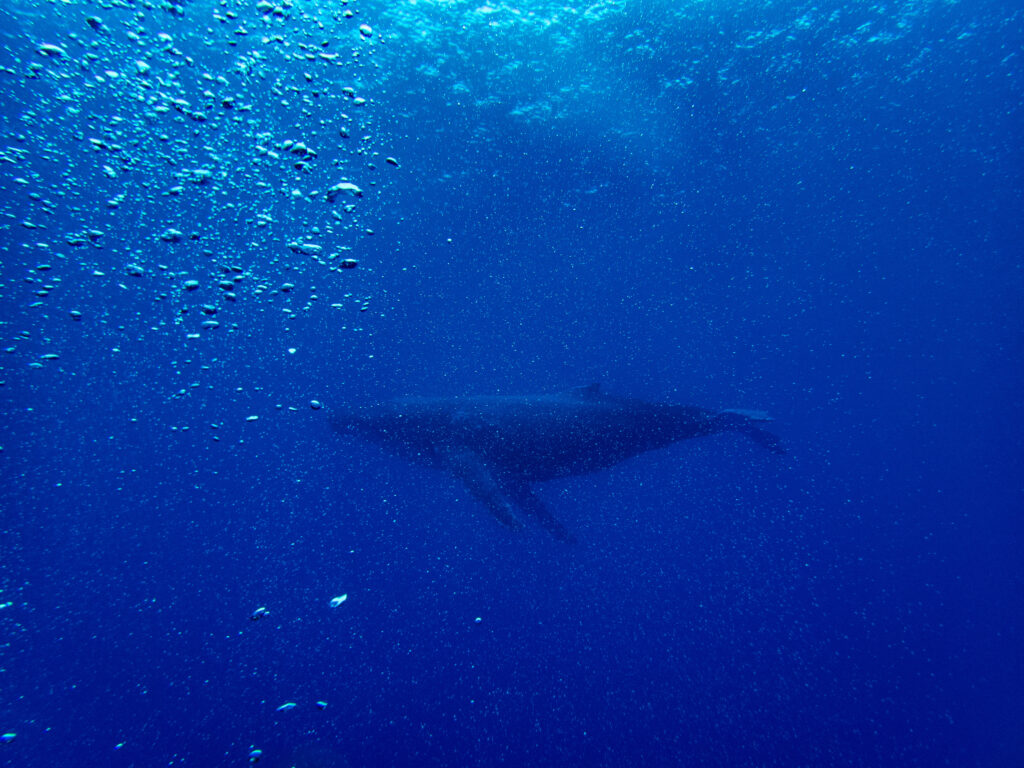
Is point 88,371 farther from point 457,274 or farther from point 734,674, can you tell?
point 734,674

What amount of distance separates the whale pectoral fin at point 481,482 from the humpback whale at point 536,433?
0.9 inches

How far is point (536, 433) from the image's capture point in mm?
10227

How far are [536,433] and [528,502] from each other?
159 cm

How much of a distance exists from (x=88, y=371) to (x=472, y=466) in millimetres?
53396

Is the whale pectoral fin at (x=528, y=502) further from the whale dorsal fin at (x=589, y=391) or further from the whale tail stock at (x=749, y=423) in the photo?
the whale tail stock at (x=749, y=423)

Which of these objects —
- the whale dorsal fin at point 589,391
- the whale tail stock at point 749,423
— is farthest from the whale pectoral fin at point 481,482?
the whale tail stock at point 749,423

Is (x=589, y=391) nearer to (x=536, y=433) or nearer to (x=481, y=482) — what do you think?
(x=536, y=433)

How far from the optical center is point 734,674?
14.6m

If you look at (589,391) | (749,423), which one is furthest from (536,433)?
(749,423)

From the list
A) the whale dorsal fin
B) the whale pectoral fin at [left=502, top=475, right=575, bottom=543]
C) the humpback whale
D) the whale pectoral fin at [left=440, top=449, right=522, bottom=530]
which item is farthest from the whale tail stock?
the whale pectoral fin at [left=440, top=449, right=522, bottom=530]

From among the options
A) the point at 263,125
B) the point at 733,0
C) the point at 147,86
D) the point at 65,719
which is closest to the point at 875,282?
the point at 733,0

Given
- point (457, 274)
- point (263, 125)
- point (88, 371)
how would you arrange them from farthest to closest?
point (88, 371) < point (457, 274) < point (263, 125)

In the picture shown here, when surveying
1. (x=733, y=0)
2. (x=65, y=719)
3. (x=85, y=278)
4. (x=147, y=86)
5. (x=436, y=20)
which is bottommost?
(x=65, y=719)

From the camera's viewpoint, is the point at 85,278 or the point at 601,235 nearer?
the point at 601,235
